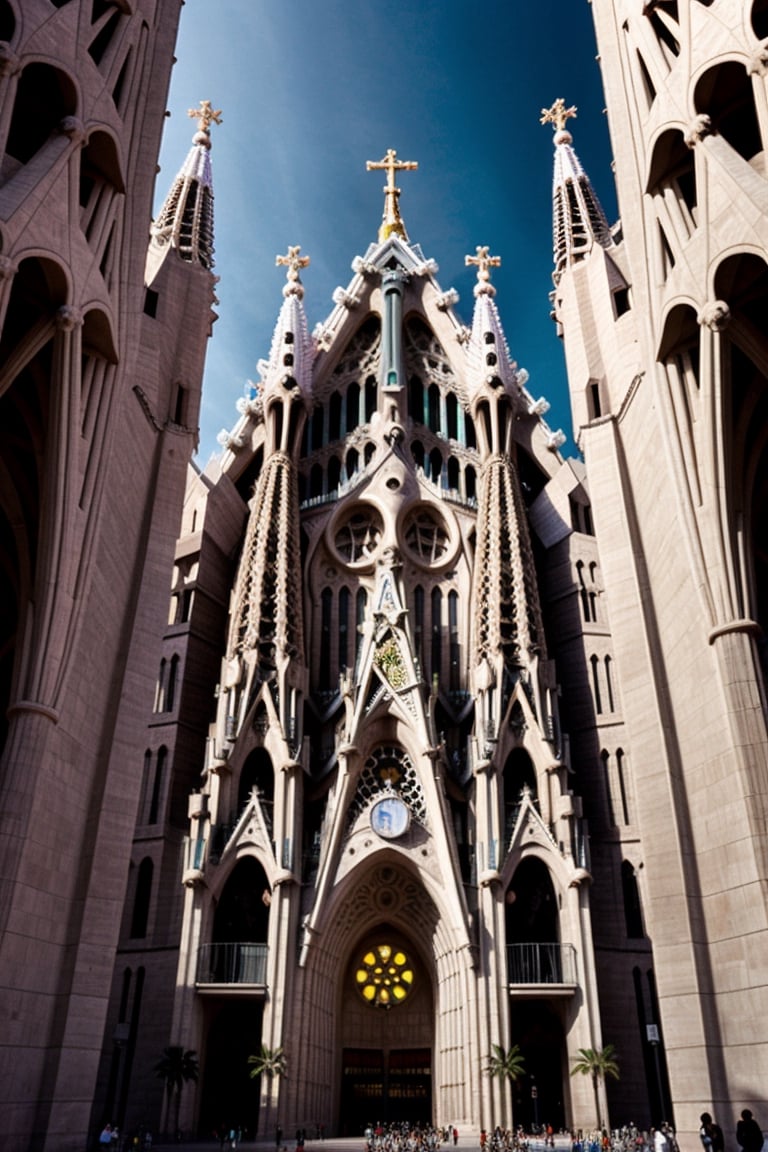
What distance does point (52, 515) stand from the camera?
1980 centimetres

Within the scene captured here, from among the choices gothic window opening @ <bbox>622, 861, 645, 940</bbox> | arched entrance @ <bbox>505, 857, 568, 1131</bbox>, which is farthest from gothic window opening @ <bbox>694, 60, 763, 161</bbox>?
gothic window opening @ <bbox>622, 861, 645, 940</bbox>

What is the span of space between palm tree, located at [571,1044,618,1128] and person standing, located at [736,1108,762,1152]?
20.0 m

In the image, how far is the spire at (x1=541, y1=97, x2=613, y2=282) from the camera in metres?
33.6

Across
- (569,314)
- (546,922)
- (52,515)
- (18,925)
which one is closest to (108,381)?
(52,515)

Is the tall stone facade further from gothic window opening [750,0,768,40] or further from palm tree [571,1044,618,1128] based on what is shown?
palm tree [571,1044,618,1128]

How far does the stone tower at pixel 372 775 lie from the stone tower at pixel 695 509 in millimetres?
14021

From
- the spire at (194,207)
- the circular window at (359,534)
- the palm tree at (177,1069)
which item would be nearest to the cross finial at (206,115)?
the spire at (194,207)

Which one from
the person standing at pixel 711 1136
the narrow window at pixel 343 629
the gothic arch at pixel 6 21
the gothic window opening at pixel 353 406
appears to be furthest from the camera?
the gothic window opening at pixel 353 406

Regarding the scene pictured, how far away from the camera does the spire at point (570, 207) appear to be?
3362cm

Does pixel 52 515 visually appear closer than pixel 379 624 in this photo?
Yes

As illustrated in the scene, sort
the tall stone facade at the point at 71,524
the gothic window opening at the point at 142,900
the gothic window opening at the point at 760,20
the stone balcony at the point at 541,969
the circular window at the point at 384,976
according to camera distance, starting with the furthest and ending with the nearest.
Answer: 1. the circular window at the point at 384,976
2. the gothic window opening at the point at 142,900
3. the stone balcony at the point at 541,969
4. the gothic window opening at the point at 760,20
5. the tall stone facade at the point at 71,524

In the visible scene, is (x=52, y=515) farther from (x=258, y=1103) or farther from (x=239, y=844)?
(x=258, y=1103)

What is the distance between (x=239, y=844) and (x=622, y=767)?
50.5 feet

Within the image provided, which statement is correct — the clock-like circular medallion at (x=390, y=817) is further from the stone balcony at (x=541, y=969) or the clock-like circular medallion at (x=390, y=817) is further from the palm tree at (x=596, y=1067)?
the palm tree at (x=596, y=1067)
